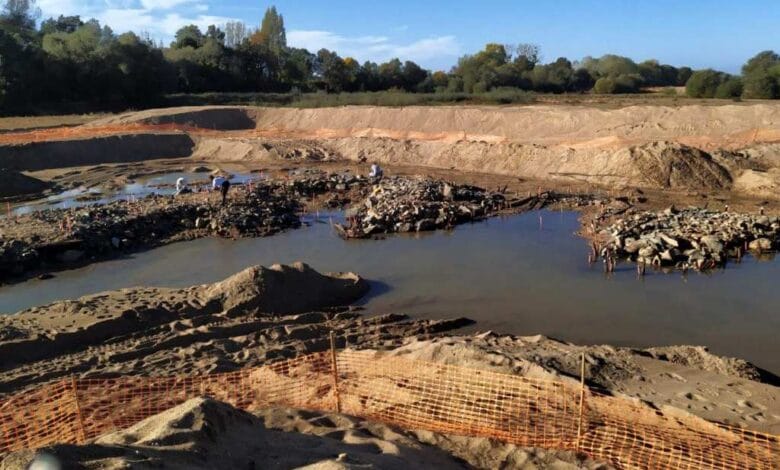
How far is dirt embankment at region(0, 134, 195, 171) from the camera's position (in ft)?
91.5

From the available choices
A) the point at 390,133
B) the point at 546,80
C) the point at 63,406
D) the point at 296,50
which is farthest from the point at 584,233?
the point at 296,50

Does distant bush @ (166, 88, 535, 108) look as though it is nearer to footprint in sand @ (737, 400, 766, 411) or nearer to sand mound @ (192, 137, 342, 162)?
sand mound @ (192, 137, 342, 162)

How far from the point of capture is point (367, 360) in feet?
28.5

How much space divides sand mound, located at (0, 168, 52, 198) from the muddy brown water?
36.0 feet

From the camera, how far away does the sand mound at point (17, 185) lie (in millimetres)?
23391

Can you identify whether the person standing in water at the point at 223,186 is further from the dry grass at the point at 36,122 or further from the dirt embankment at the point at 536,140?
the dry grass at the point at 36,122

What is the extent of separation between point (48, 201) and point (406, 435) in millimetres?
20777

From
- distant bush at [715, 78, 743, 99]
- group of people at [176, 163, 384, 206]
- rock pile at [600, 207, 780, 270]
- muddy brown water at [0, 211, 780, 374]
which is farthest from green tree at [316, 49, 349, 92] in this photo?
rock pile at [600, 207, 780, 270]

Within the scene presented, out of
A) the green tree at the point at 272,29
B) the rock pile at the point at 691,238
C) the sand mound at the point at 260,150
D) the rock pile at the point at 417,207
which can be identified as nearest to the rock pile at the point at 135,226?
the rock pile at the point at 417,207

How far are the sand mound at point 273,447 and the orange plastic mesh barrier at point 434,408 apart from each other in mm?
330

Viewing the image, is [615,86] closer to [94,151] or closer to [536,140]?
[536,140]

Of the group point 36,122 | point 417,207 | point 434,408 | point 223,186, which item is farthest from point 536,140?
point 36,122

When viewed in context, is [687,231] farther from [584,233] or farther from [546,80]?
[546,80]

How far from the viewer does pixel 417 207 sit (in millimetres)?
18531
